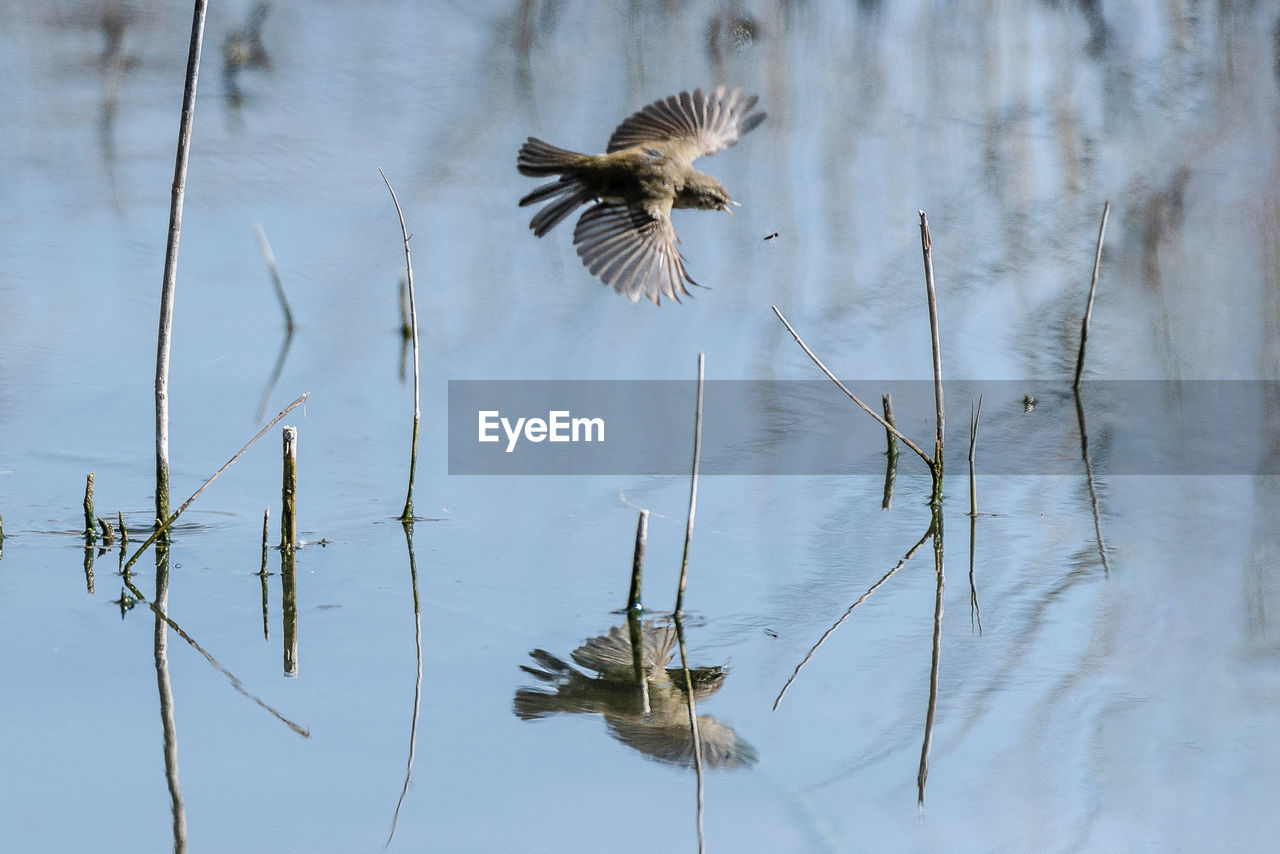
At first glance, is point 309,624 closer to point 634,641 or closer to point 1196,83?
point 634,641

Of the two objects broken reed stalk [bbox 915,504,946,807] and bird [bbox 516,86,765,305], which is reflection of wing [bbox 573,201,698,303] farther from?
broken reed stalk [bbox 915,504,946,807]

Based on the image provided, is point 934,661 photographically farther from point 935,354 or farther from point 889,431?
point 889,431

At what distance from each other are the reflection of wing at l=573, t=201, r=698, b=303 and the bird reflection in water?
3.00 ft

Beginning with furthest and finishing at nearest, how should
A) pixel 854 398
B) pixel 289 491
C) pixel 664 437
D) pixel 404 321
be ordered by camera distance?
pixel 404 321, pixel 664 437, pixel 854 398, pixel 289 491

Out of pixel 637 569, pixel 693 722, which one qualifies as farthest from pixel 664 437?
pixel 693 722

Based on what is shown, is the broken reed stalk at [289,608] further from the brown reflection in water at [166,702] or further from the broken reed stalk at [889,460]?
the broken reed stalk at [889,460]

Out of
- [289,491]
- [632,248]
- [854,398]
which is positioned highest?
[632,248]

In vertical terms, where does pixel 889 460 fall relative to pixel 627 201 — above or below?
below

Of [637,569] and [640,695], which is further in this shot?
[637,569]

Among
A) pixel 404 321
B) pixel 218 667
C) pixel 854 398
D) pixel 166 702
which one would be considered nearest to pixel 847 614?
pixel 854 398

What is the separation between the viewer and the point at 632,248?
149 inches
